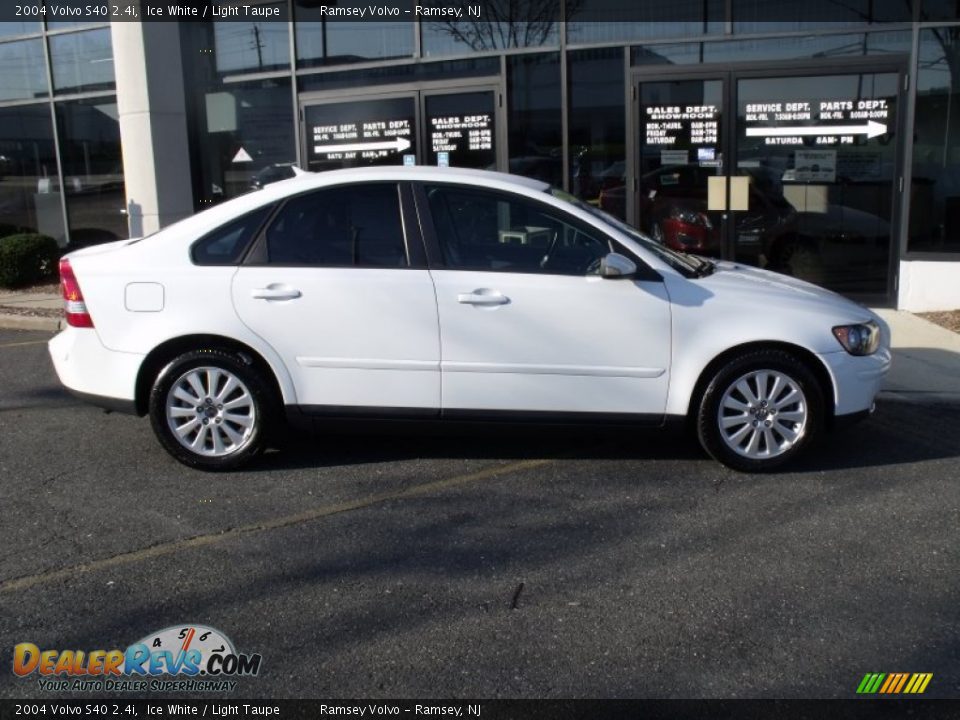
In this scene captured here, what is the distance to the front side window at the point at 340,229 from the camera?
219 inches

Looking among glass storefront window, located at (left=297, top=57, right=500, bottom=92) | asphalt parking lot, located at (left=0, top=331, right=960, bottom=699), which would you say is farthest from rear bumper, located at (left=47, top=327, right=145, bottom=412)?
glass storefront window, located at (left=297, top=57, right=500, bottom=92)

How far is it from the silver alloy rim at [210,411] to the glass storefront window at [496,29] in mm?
7088

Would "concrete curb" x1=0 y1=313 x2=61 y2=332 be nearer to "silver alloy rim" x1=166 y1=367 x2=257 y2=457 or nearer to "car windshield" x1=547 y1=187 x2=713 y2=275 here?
"silver alloy rim" x1=166 y1=367 x2=257 y2=457

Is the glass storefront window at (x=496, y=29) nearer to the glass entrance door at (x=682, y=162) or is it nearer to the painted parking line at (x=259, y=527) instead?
the glass entrance door at (x=682, y=162)

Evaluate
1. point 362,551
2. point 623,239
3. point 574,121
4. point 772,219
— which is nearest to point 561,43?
point 574,121

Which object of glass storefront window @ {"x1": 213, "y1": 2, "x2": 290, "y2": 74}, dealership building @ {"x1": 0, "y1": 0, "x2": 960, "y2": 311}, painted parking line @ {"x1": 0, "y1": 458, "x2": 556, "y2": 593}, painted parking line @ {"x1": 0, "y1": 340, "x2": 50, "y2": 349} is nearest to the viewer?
painted parking line @ {"x1": 0, "y1": 458, "x2": 556, "y2": 593}

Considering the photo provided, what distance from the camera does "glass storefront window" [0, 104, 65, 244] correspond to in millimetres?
14562

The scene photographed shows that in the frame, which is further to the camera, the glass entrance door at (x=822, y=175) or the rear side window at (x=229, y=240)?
the glass entrance door at (x=822, y=175)

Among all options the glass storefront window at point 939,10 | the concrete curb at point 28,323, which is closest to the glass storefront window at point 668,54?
the glass storefront window at point 939,10

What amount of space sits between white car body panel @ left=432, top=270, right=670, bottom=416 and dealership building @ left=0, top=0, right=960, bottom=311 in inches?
226

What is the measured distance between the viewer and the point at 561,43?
36.2 feet
